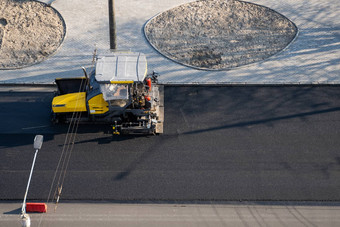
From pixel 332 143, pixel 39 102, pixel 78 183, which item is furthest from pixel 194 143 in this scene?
pixel 39 102

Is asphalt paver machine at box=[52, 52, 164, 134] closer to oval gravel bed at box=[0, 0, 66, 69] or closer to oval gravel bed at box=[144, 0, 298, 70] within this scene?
oval gravel bed at box=[144, 0, 298, 70]

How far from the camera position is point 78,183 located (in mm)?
12133

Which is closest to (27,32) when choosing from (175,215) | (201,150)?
(201,150)

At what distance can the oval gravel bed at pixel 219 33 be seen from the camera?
59.8 feet

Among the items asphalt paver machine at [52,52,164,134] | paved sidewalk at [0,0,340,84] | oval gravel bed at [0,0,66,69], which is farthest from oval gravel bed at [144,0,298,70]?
oval gravel bed at [0,0,66,69]

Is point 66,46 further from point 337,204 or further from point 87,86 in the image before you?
point 337,204

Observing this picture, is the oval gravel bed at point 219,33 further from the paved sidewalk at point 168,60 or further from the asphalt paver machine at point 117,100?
the asphalt paver machine at point 117,100

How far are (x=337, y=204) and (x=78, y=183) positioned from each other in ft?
29.4

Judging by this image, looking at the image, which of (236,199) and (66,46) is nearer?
(236,199)

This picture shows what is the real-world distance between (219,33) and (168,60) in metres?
3.63

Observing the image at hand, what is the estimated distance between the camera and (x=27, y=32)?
19531 mm

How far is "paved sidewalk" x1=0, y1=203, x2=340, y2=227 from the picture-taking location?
1097 centimetres

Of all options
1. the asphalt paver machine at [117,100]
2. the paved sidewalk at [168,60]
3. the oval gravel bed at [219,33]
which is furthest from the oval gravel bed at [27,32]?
the asphalt paver machine at [117,100]

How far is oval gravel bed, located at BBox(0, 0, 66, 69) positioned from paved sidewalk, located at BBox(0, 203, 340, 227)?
946 centimetres
